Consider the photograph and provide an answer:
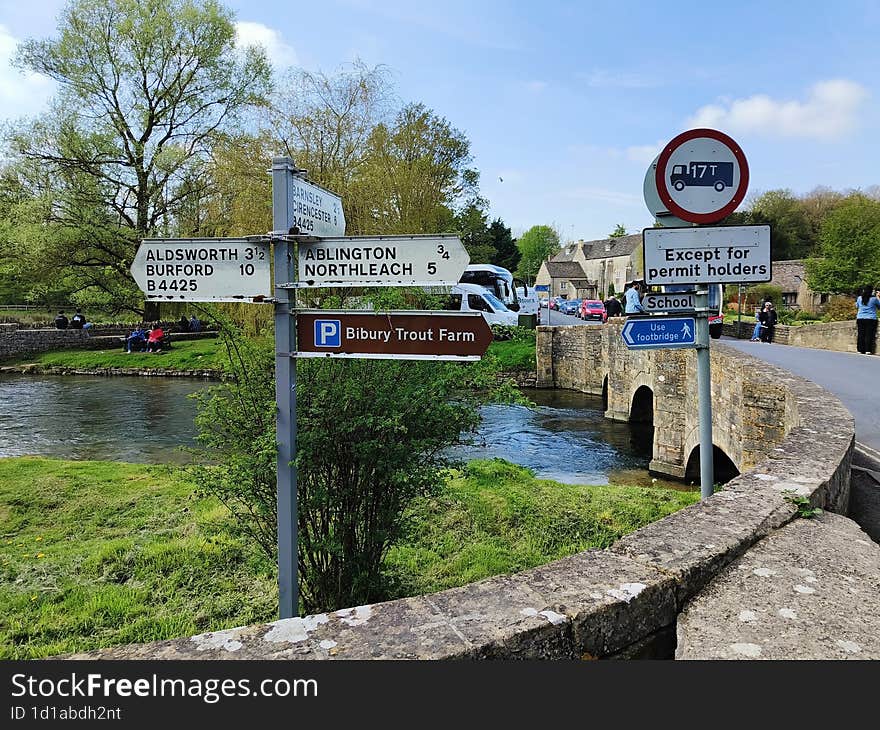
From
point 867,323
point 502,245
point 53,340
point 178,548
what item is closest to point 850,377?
point 867,323

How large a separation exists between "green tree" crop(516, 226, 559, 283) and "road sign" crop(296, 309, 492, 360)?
293ft

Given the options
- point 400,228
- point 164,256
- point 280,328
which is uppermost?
point 400,228

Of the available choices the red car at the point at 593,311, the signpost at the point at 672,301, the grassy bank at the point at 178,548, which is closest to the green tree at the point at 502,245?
the red car at the point at 593,311

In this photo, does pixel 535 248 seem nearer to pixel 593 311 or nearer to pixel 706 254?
pixel 593 311

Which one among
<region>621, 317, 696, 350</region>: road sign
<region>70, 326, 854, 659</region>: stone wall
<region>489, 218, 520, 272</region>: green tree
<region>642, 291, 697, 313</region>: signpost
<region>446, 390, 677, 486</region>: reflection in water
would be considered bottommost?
<region>446, 390, 677, 486</region>: reflection in water

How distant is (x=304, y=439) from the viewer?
12.6ft

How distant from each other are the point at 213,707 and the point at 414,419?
2.56 metres

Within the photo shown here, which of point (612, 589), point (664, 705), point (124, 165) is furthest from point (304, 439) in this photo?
point (124, 165)

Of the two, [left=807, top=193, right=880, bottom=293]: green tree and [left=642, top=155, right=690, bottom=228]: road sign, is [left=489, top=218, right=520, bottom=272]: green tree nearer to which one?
[left=807, top=193, right=880, bottom=293]: green tree

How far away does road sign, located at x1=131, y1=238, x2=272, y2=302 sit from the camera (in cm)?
328

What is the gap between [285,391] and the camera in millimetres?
3316

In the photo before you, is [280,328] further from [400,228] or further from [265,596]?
[400,228]

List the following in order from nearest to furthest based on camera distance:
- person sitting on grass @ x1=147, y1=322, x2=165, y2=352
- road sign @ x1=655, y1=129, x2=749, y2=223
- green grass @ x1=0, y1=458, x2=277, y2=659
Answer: road sign @ x1=655, y1=129, x2=749, y2=223
green grass @ x1=0, y1=458, x2=277, y2=659
person sitting on grass @ x1=147, y1=322, x2=165, y2=352

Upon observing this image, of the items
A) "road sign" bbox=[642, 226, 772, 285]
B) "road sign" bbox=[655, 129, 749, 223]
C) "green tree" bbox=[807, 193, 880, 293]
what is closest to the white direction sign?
"road sign" bbox=[642, 226, 772, 285]
